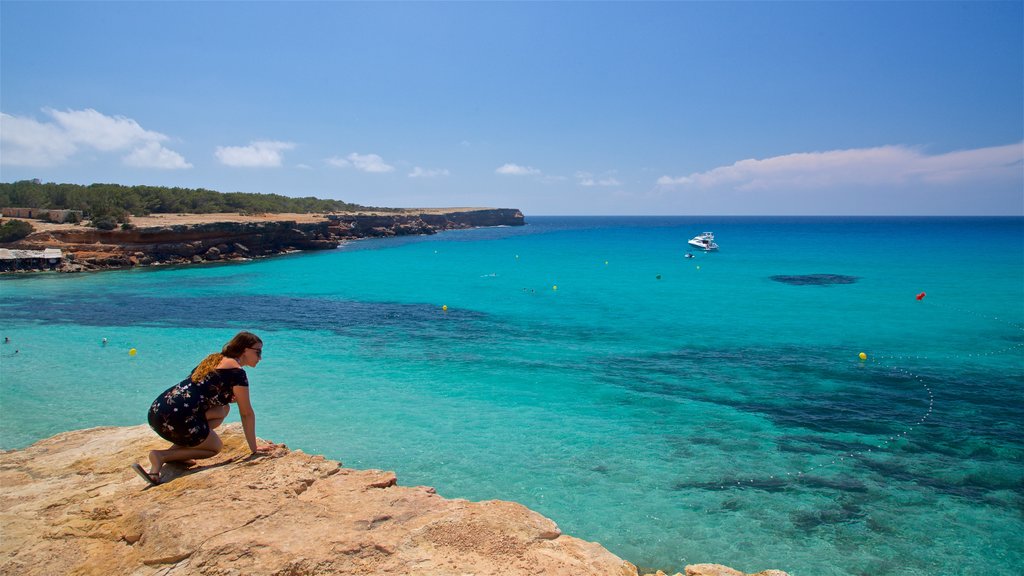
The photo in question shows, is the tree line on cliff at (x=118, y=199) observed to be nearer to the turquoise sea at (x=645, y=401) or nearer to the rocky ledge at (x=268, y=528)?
the turquoise sea at (x=645, y=401)

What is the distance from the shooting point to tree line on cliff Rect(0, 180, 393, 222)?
49.6 metres

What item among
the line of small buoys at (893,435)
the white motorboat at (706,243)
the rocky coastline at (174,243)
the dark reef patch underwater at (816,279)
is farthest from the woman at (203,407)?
the white motorboat at (706,243)

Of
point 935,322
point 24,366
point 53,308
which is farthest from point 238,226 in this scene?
point 935,322

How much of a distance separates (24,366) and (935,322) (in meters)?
30.9

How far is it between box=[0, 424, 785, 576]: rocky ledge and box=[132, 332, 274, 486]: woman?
16cm

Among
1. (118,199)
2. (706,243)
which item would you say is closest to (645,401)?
A: (706,243)

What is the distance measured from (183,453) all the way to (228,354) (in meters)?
1.07

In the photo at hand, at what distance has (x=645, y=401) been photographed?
481 inches

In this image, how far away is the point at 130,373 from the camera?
14461 mm

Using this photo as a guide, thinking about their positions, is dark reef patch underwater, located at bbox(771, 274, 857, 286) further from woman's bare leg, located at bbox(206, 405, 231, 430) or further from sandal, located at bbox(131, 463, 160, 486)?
sandal, located at bbox(131, 463, 160, 486)

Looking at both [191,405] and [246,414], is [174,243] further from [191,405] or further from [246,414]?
[246,414]

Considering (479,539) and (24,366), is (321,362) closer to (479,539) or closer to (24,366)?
(24,366)

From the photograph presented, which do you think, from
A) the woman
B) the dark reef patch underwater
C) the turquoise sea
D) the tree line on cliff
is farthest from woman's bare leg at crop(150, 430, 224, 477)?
the tree line on cliff

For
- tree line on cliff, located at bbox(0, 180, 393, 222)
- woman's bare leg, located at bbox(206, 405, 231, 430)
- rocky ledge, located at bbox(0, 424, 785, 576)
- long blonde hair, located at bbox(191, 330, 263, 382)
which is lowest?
rocky ledge, located at bbox(0, 424, 785, 576)
